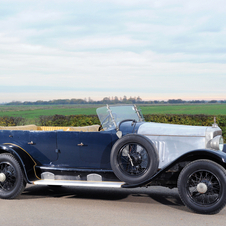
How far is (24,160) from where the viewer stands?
6.07 m

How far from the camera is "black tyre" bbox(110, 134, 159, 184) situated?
519 centimetres

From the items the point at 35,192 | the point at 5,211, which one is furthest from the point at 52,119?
the point at 5,211

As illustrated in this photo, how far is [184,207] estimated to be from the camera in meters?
5.31

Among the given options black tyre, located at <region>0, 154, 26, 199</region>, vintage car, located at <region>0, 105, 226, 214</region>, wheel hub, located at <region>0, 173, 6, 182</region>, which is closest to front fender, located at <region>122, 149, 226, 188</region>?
vintage car, located at <region>0, 105, 226, 214</region>

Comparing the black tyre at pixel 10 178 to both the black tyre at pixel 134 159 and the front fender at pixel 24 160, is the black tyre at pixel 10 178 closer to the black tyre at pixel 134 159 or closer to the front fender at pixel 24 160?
the front fender at pixel 24 160

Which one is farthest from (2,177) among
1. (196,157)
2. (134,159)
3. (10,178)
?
(196,157)

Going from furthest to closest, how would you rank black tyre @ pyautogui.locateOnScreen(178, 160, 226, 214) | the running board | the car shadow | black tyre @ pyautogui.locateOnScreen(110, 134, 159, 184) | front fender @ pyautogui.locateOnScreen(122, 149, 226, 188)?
1. the car shadow
2. the running board
3. black tyre @ pyautogui.locateOnScreen(110, 134, 159, 184)
4. front fender @ pyautogui.locateOnScreen(122, 149, 226, 188)
5. black tyre @ pyautogui.locateOnScreen(178, 160, 226, 214)

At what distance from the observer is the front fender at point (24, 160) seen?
5.96m

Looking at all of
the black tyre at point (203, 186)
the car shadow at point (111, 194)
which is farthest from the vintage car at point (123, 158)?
the car shadow at point (111, 194)

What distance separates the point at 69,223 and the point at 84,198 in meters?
1.44

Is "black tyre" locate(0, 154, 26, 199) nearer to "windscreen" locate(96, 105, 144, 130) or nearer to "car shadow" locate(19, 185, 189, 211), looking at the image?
"car shadow" locate(19, 185, 189, 211)

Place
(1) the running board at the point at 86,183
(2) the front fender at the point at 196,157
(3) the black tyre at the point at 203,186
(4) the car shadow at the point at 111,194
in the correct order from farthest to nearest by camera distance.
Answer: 1. (4) the car shadow at the point at 111,194
2. (1) the running board at the point at 86,183
3. (2) the front fender at the point at 196,157
4. (3) the black tyre at the point at 203,186

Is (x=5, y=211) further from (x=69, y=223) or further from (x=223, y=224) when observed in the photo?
(x=223, y=224)

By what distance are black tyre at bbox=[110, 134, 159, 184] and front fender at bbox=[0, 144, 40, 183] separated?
162 cm
